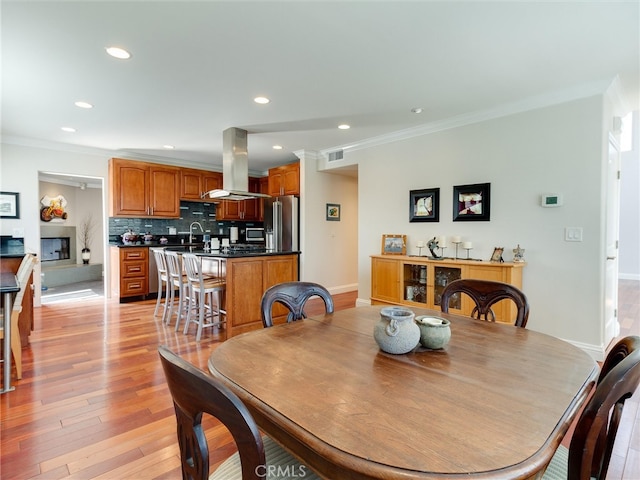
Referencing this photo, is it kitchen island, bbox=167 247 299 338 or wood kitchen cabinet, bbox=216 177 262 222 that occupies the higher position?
wood kitchen cabinet, bbox=216 177 262 222

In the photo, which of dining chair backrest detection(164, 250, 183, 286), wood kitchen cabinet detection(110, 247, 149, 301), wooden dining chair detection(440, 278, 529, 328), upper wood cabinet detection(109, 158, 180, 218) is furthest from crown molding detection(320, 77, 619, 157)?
wood kitchen cabinet detection(110, 247, 149, 301)

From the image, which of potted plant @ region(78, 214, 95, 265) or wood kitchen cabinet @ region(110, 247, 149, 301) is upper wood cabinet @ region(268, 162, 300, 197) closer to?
wood kitchen cabinet @ region(110, 247, 149, 301)

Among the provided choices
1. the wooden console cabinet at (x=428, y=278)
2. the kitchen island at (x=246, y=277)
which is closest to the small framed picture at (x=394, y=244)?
the wooden console cabinet at (x=428, y=278)

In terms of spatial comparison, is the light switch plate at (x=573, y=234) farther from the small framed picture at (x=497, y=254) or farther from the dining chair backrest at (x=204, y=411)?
the dining chair backrest at (x=204, y=411)

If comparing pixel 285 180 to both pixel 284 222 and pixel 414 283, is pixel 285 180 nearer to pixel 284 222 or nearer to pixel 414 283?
pixel 284 222

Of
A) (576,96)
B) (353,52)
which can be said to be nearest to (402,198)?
(576,96)

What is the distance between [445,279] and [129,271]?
15.6 ft

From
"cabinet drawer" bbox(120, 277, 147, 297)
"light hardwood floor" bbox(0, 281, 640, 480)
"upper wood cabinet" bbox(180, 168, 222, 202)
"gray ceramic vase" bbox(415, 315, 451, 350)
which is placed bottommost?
"light hardwood floor" bbox(0, 281, 640, 480)

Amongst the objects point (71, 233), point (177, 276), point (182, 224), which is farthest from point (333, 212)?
point (71, 233)

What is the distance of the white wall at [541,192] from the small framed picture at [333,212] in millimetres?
2129

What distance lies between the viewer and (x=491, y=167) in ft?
12.0

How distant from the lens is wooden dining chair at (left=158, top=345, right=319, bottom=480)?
0.62 m

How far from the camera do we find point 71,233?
7.89 meters

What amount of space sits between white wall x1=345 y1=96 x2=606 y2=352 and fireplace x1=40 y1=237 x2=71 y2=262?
8015 millimetres
